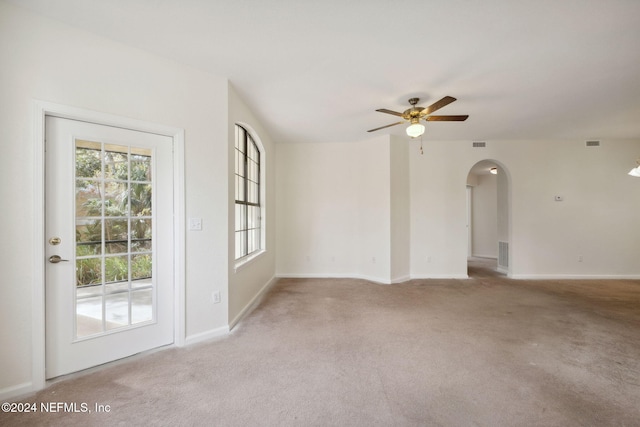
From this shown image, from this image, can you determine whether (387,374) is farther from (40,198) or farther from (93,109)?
(93,109)

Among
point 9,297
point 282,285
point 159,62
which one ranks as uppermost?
point 159,62

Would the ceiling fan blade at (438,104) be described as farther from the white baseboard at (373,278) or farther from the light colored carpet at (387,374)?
the white baseboard at (373,278)

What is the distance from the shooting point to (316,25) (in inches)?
75.4

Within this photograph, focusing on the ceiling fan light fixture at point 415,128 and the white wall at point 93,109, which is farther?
the ceiling fan light fixture at point 415,128

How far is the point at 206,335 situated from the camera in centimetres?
250

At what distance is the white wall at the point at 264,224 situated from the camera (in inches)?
111

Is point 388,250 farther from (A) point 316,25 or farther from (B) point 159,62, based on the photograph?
(B) point 159,62

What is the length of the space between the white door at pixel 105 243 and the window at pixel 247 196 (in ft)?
4.23

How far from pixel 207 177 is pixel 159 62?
3.67 ft

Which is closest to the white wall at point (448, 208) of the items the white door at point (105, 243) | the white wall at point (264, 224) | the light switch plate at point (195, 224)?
the white wall at point (264, 224)

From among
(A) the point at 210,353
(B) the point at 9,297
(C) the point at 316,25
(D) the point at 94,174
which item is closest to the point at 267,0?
(C) the point at 316,25

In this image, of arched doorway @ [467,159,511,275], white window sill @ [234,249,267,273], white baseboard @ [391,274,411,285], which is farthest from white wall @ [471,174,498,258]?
white window sill @ [234,249,267,273]

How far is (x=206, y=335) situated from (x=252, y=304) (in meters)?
1.03

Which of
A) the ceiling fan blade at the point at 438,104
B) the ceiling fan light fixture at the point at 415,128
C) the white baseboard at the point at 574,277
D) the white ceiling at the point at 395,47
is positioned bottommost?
the white baseboard at the point at 574,277
